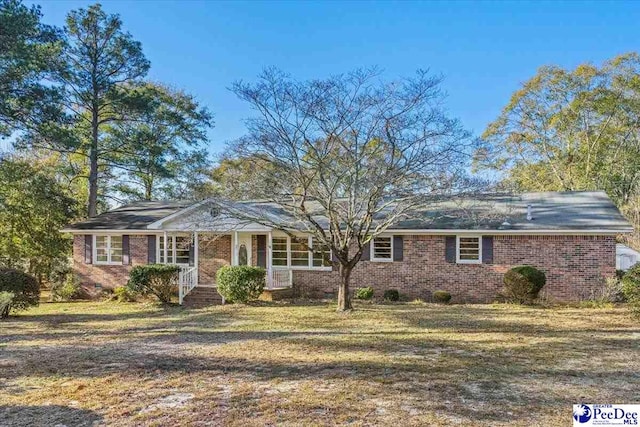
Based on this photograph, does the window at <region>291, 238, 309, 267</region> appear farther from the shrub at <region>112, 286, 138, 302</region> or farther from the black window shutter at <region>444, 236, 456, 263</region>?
the shrub at <region>112, 286, 138, 302</region>

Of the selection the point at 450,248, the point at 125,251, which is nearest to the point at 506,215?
the point at 450,248

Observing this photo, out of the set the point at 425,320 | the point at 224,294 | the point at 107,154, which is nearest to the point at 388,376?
the point at 425,320

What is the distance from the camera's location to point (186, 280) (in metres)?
18.3

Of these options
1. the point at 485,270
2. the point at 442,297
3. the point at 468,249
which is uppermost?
the point at 468,249

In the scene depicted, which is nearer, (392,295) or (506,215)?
(506,215)

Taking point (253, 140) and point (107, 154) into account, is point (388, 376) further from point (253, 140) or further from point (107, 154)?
point (107, 154)

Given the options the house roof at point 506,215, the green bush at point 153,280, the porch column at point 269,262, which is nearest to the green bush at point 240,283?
the porch column at point 269,262

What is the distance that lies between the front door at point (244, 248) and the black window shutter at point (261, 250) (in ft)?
1.18

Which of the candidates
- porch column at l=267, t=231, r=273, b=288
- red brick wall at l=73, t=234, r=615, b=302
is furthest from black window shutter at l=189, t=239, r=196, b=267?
porch column at l=267, t=231, r=273, b=288

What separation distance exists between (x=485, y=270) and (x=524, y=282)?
5.80 ft

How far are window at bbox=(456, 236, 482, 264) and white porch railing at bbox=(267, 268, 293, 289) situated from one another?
20.5 feet

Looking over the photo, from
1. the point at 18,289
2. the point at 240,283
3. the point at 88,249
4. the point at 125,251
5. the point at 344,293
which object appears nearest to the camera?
the point at 344,293

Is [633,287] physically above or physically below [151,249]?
below

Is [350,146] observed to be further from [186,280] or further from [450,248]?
[186,280]
